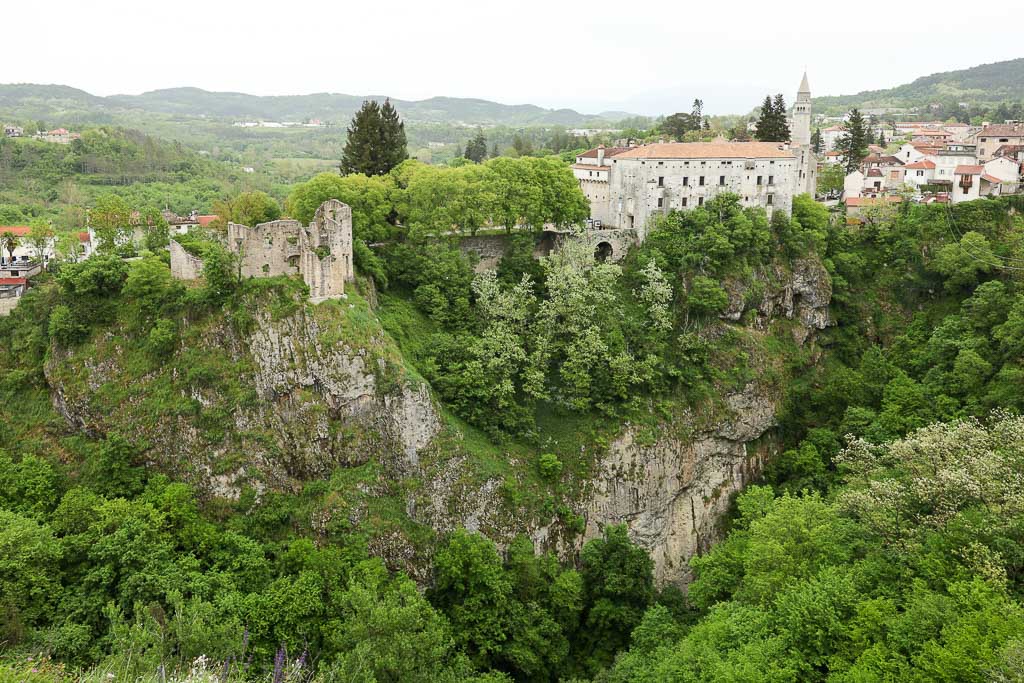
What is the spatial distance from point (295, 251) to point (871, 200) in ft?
165

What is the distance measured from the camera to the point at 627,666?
1300 inches

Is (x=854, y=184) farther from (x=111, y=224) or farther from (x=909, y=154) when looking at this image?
(x=111, y=224)

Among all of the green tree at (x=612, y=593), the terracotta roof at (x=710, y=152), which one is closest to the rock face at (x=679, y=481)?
the green tree at (x=612, y=593)

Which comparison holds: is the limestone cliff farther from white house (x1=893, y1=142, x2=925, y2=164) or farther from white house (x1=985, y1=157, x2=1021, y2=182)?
white house (x1=893, y1=142, x2=925, y2=164)

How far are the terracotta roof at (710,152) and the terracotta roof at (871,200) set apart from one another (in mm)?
11509

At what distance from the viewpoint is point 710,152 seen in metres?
57.4

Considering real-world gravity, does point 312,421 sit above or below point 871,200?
below

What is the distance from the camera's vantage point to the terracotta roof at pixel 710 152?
57.1 metres

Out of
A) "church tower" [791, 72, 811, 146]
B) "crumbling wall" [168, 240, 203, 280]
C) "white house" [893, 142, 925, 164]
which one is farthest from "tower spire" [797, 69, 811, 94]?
"crumbling wall" [168, 240, 203, 280]

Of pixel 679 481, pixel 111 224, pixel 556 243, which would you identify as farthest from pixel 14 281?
pixel 679 481

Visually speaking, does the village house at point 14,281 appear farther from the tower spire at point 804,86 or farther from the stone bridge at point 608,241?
the tower spire at point 804,86

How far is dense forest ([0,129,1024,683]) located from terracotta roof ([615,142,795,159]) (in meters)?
4.56

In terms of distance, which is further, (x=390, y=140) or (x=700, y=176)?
(x=390, y=140)

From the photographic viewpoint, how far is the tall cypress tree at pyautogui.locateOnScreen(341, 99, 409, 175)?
6059 cm
